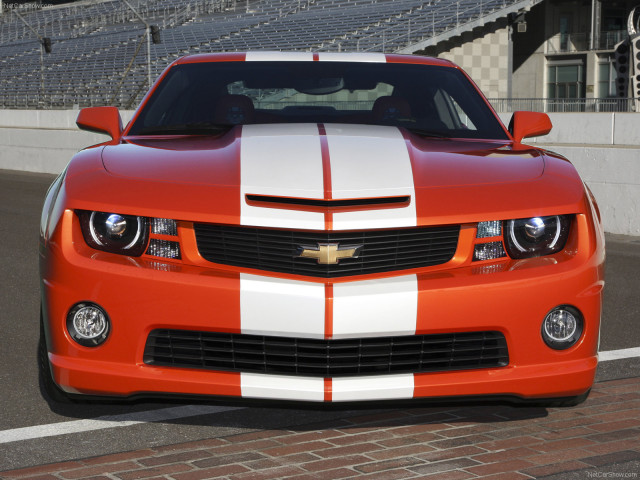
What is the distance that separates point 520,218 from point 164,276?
127 centimetres

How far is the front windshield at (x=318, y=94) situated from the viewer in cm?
500

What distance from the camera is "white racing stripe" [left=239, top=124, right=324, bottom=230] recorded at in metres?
3.53

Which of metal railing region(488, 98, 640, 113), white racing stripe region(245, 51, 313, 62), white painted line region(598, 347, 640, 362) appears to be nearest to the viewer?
white painted line region(598, 347, 640, 362)

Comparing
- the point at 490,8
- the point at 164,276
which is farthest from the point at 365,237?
the point at 490,8

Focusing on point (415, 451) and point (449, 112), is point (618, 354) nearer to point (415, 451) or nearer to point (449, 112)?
point (449, 112)

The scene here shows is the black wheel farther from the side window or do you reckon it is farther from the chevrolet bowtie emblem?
the side window

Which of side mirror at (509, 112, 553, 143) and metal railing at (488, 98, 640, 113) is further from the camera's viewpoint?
metal railing at (488, 98, 640, 113)

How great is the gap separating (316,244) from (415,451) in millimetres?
842

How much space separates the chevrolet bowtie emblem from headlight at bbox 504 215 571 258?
1.92ft

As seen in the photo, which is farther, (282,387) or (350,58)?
(350,58)

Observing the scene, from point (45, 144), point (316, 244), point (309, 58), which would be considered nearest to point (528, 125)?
point (309, 58)

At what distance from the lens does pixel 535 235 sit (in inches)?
146

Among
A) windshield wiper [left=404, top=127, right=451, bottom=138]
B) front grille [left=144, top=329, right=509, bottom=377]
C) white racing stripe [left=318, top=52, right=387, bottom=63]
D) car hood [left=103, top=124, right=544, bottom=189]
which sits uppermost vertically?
white racing stripe [left=318, top=52, right=387, bottom=63]

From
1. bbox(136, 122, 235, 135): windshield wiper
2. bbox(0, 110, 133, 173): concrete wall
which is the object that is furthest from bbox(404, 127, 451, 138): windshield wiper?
bbox(0, 110, 133, 173): concrete wall
